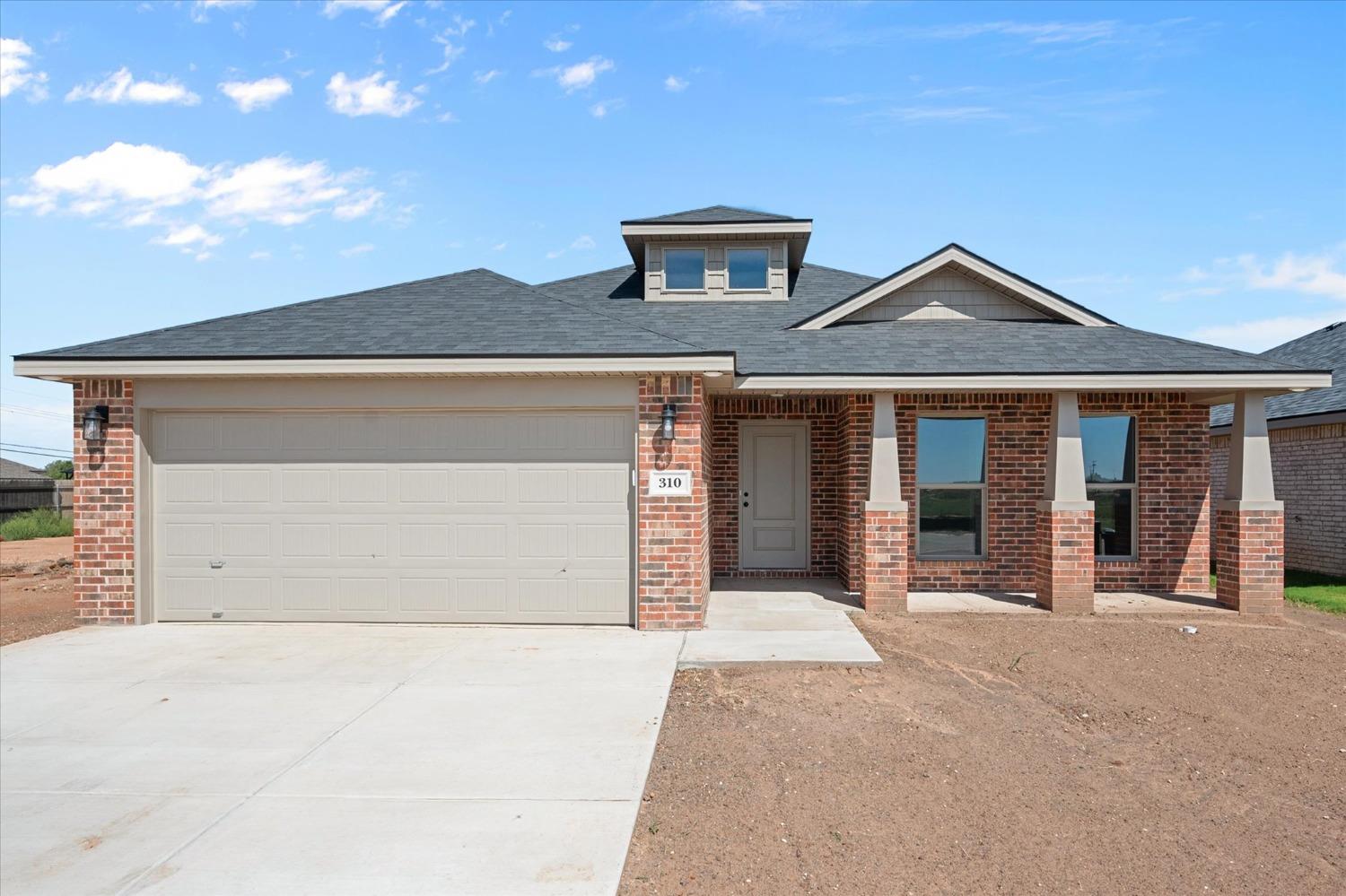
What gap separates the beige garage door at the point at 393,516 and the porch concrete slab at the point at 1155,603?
20.4 feet

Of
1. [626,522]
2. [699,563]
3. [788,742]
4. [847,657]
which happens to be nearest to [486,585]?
[626,522]

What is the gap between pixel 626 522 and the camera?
8.92 meters

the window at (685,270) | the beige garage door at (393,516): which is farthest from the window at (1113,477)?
the beige garage door at (393,516)

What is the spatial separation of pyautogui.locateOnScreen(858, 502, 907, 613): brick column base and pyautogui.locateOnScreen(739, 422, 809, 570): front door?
2.51 metres

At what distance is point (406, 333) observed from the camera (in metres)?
9.23

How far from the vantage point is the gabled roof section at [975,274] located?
1154cm

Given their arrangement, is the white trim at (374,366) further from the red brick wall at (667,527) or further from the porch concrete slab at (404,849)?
the porch concrete slab at (404,849)

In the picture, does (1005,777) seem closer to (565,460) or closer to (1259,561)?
(565,460)

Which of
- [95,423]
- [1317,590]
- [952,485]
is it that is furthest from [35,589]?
[1317,590]

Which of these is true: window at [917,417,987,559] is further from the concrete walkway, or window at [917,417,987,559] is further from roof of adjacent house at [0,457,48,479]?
roof of adjacent house at [0,457,48,479]

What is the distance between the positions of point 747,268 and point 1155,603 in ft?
26.2

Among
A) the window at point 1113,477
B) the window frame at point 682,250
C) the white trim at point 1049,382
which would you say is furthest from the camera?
the window frame at point 682,250

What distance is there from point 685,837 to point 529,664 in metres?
3.50

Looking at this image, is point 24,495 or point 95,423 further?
point 24,495
